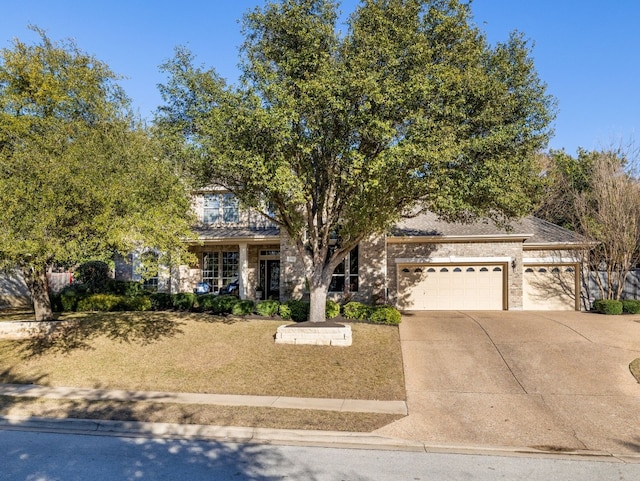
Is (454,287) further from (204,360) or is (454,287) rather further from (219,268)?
(204,360)

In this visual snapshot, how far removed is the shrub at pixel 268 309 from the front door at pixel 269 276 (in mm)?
5814

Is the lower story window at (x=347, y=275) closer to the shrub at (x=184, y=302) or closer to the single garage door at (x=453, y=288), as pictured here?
the single garage door at (x=453, y=288)

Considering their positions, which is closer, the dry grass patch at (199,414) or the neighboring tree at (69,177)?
the dry grass patch at (199,414)

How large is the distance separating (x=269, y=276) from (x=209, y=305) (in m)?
5.03

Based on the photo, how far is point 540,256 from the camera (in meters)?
20.9

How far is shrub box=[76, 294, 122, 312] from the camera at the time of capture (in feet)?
62.2

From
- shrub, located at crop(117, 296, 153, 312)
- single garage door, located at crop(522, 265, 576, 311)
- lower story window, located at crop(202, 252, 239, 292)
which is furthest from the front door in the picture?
single garage door, located at crop(522, 265, 576, 311)

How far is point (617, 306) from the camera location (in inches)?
749

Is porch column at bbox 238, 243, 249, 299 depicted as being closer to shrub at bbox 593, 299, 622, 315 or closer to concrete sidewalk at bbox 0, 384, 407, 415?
concrete sidewalk at bbox 0, 384, 407, 415

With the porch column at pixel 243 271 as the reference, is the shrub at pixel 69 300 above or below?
below

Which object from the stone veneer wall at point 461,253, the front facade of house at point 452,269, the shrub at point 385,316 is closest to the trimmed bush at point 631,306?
the front facade of house at point 452,269

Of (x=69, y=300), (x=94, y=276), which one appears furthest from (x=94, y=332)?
(x=94, y=276)

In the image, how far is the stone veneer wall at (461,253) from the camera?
20.4 meters

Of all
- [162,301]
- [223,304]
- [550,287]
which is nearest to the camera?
[223,304]
